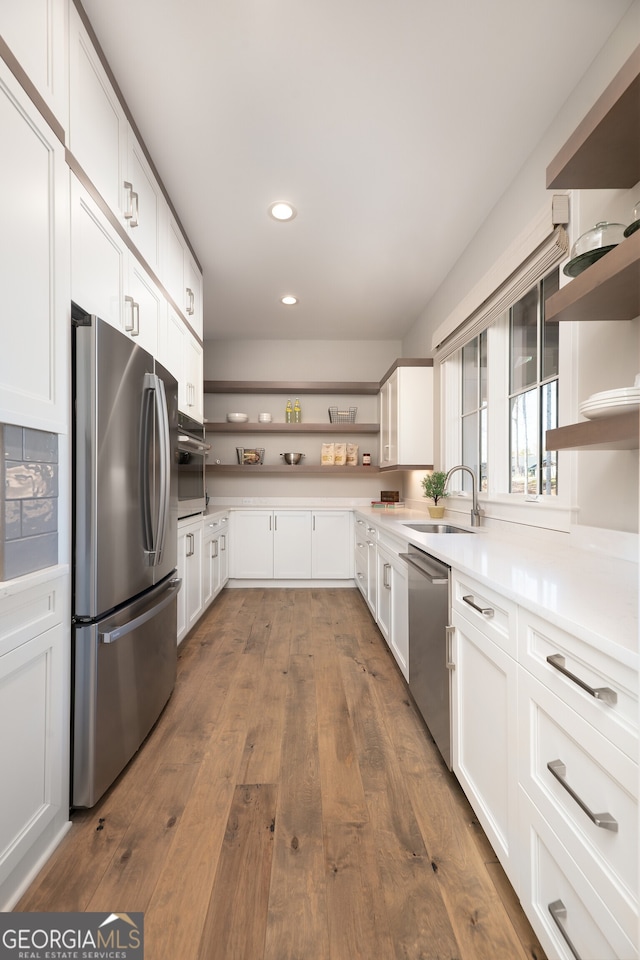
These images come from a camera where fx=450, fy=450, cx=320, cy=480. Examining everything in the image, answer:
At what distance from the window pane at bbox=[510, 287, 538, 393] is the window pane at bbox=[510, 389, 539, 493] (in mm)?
95

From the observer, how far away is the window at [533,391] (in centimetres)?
224

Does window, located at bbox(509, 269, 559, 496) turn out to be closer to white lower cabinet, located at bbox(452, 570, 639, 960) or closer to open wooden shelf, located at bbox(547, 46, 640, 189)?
open wooden shelf, located at bbox(547, 46, 640, 189)

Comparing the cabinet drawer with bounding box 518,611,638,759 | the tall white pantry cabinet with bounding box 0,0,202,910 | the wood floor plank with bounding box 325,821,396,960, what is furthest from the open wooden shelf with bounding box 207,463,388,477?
the cabinet drawer with bounding box 518,611,638,759

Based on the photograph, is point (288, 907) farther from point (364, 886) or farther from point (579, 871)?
point (579, 871)

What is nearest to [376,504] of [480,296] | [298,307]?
[298,307]

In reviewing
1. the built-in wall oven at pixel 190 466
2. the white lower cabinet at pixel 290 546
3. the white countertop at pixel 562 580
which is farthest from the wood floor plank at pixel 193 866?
the white lower cabinet at pixel 290 546

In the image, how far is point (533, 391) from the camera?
2420mm

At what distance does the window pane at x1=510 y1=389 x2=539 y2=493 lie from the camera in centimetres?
240

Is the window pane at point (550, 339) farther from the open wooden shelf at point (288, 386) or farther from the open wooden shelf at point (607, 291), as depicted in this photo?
the open wooden shelf at point (288, 386)

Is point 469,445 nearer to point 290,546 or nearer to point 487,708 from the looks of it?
point 290,546

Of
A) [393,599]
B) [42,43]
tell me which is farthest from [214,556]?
[42,43]

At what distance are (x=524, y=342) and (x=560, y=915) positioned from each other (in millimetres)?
2429

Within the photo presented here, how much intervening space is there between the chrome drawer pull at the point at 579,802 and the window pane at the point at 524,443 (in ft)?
5.42

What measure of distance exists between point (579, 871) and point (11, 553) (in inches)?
57.2
